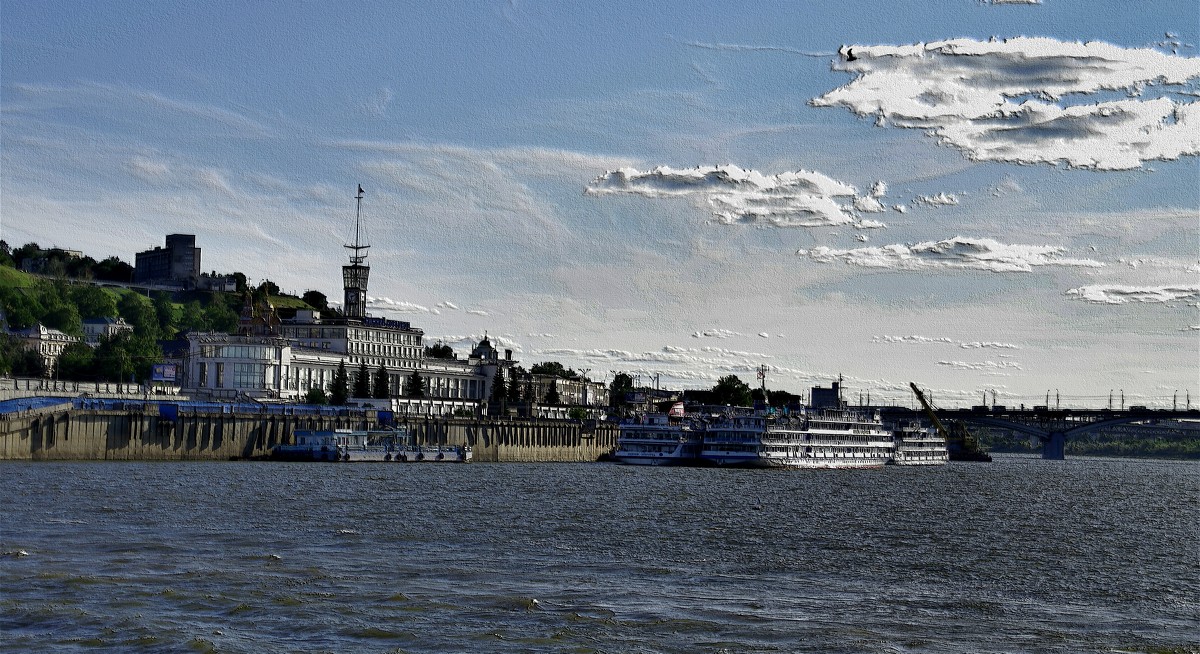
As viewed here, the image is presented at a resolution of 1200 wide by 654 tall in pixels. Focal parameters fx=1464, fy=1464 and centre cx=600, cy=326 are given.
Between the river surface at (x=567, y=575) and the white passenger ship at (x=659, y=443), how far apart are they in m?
90.5

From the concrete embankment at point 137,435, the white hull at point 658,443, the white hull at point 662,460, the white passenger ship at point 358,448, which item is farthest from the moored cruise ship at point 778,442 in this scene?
the concrete embankment at point 137,435

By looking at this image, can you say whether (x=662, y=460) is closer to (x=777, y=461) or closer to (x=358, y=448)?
(x=777, y=461)

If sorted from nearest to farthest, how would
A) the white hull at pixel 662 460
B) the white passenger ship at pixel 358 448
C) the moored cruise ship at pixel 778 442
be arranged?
the white passenger ship at pixel 358 448 < the moored cruise ship at pixel 778 442 < the white hull at pixel 662 460

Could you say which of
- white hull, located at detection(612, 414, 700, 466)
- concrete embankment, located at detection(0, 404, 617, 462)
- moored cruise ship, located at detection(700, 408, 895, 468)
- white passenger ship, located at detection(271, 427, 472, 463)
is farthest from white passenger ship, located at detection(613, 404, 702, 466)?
concrete embankment, located at detection(0, 404, 617, 462)

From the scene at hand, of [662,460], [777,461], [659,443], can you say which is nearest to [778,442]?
[777,461]

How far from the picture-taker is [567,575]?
51156 mm

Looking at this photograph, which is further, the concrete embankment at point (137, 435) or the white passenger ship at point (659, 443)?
the white passenger ship at point (659, 443)

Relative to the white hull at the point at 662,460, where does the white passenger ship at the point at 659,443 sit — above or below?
above

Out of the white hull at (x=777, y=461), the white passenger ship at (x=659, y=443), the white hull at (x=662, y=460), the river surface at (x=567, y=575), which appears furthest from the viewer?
the white passenger ship at (x=659, y=443)

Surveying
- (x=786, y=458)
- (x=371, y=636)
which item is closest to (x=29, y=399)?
(x=786, y=458)

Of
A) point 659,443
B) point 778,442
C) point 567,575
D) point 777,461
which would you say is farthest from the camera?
point 659,443

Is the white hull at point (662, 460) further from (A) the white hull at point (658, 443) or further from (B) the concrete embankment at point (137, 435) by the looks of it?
(B) the concrete embankment at point (137, 435)

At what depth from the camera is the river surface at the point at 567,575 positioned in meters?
38.3

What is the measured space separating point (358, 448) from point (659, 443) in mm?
39255
